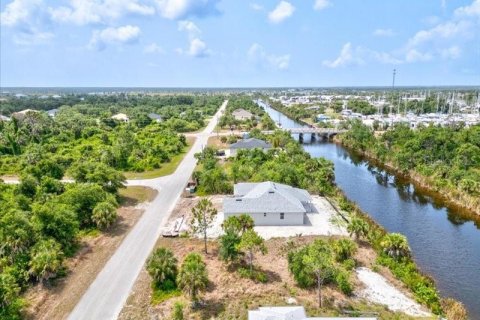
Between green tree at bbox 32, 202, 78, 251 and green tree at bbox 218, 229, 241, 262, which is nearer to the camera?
green tree at bbox 218, 229, 241, 262

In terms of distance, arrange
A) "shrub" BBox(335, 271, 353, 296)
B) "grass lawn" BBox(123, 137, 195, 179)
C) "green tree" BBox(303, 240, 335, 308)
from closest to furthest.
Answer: "green tree" BBox(303, 240, 335, 308) < "shrub" BBox(335, 271, 353, 296) < "grass lawn" BBox(123, 137, 195, 179)

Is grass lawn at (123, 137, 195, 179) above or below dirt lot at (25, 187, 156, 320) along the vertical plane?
above

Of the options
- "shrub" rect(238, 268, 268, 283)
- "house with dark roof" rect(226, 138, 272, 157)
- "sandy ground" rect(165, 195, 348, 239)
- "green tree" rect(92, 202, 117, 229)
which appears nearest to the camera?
"shrub" rect(238, 268, 268, 283)

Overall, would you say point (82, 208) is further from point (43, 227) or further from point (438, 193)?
point (438, 193)

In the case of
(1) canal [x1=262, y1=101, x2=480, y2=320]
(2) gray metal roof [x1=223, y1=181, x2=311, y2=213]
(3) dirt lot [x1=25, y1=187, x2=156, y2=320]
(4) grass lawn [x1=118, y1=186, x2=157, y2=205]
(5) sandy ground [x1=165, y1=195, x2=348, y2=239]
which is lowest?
(1) canal [x1=262, y1=101, x2=480, y2=320]

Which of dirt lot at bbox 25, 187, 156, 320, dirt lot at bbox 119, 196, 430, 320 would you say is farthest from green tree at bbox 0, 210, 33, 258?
dirt lot at bbox 119, 196, 430, 320

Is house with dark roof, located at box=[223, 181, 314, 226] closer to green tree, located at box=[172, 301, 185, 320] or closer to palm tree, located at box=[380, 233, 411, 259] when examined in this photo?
palm tree, located at box=[380, 233, 411, 259]
